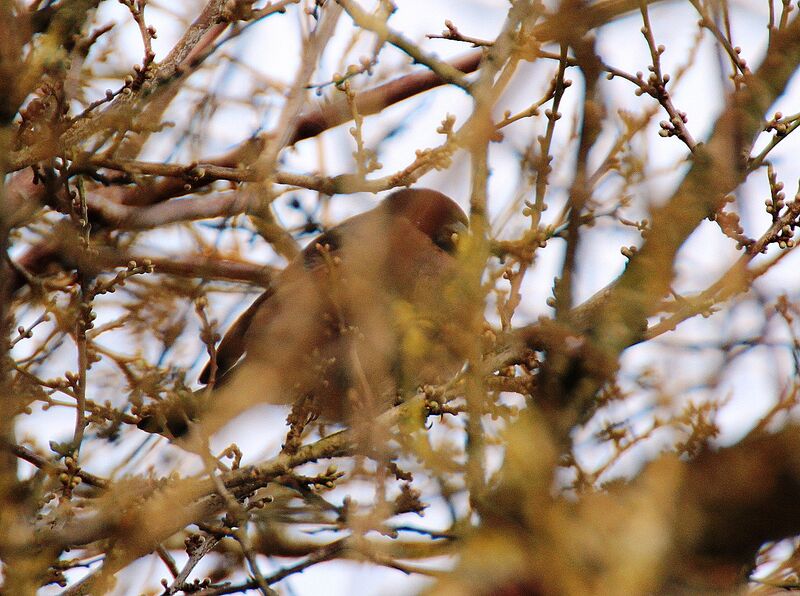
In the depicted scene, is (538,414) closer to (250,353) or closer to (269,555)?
(269,555)

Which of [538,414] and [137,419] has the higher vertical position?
[137,419]

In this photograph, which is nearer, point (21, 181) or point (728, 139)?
point (728, 139)

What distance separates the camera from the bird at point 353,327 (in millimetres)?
2557

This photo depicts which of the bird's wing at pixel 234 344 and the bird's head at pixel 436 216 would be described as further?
the bird's head at pixel 436 216

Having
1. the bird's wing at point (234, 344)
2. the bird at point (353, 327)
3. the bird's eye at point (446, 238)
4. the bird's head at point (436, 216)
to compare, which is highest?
the bird's head at point (436, 216)

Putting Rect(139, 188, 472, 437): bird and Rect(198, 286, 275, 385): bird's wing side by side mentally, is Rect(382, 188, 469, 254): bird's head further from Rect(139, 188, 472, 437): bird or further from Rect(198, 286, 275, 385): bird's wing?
Rect(198, 286, 275, 385): bird's wing

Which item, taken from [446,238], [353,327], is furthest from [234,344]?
[353,327]

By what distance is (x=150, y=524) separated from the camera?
240 cm

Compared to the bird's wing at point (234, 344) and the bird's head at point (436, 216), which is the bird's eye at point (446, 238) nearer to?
the bird's head at point (436, 216)

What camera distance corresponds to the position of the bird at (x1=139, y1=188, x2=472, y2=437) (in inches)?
101

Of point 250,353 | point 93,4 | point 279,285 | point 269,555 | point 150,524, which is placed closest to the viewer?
point 150,524

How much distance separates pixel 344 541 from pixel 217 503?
787 millimetres

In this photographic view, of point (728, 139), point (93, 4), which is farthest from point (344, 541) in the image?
point (93, 4)

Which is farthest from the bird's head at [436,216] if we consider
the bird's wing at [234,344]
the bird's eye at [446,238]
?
the bird's wing at [234,344]
